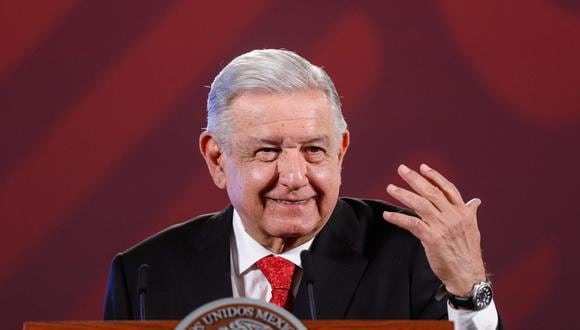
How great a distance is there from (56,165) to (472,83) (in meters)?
1.22

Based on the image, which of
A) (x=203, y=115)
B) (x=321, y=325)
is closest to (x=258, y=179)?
(x=321, y=325)

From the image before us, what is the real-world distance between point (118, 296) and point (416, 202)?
75 cm

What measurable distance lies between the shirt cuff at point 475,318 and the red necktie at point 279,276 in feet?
1.26

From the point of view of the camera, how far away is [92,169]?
2766 mm

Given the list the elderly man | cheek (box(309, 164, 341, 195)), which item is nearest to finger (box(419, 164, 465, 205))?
the elderly man

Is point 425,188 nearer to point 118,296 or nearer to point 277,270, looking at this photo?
point 277,270

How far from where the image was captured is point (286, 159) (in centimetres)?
191

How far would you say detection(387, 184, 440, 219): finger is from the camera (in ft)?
5.44

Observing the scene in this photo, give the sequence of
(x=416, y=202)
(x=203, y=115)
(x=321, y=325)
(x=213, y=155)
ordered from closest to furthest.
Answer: (x=321, y=325) < (x=416, y=202) < (x=213, y=155) < (x=203, y=115)

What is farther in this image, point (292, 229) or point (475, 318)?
point (292, 229)

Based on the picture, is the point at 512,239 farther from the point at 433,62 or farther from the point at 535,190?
the point at 433,62

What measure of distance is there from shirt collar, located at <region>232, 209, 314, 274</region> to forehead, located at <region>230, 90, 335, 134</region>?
0.89 feet

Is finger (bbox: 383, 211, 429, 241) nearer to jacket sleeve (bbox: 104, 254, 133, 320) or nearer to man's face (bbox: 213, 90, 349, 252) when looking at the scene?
man's face (bbox: 213, 90, 349, 252)

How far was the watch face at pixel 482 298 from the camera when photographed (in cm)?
168
